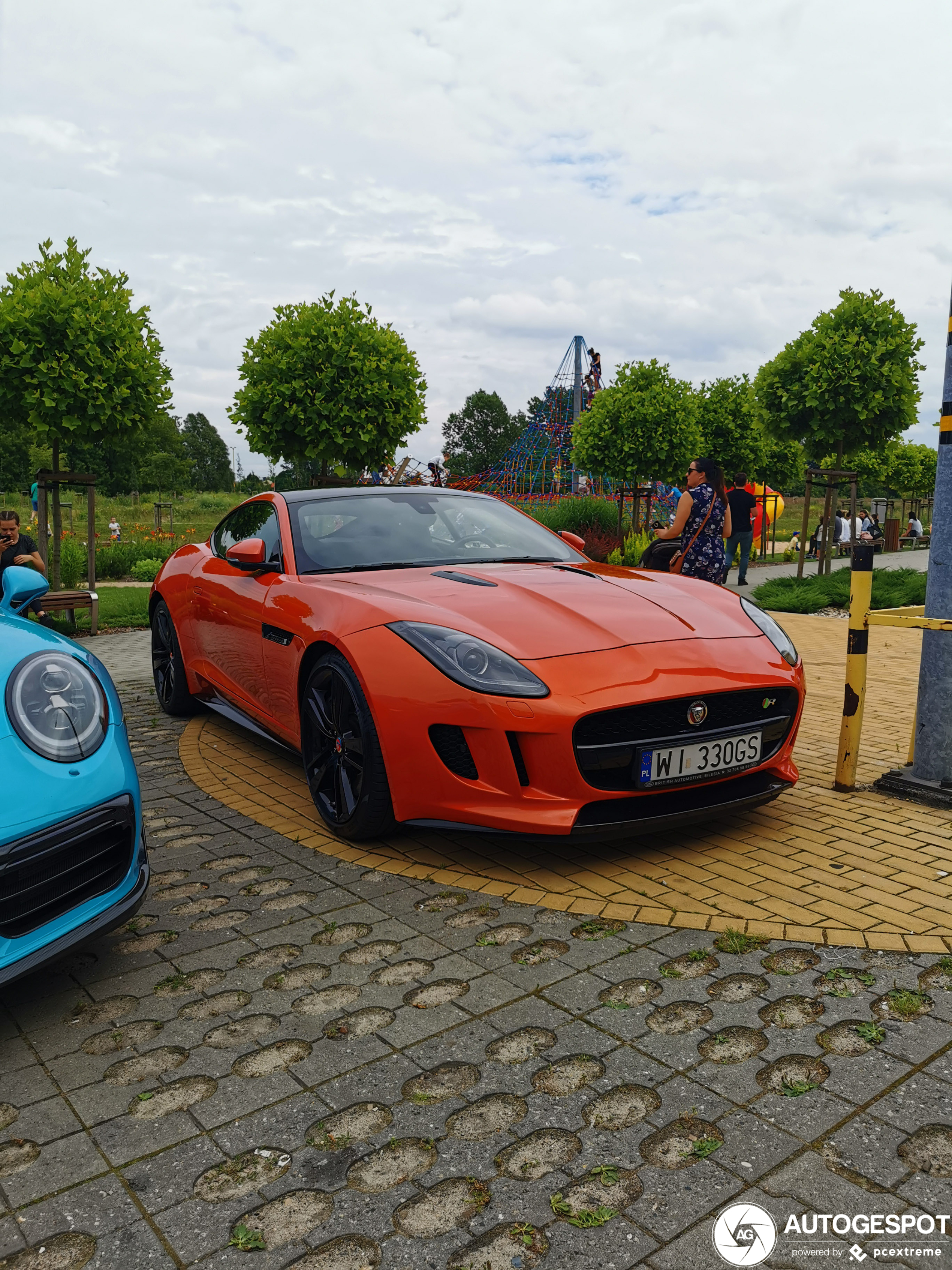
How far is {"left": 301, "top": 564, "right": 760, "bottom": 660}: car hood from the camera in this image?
3369mm

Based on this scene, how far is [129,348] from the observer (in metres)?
10.1

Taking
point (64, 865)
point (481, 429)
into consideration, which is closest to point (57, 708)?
point (64, 865)

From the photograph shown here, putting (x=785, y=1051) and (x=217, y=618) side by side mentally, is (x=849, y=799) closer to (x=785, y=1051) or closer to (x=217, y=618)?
(x=785, y=1051)

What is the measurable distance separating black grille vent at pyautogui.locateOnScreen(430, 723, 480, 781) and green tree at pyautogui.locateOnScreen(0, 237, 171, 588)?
315 inches

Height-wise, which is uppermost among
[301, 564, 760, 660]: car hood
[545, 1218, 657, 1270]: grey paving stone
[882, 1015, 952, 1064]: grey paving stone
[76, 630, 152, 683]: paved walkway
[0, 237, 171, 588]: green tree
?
[0, 237, 171, 588]: green tree

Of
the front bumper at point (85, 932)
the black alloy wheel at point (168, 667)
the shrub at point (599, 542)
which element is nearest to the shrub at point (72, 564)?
the black alloy wheel at point (168, 667)

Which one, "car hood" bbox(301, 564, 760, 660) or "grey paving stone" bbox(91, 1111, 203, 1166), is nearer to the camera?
"grey paving stone" bbox(91, 1111, 203, 1166)

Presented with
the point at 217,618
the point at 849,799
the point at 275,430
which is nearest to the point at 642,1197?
the point at 849,799

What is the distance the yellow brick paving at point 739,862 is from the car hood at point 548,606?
720 mm

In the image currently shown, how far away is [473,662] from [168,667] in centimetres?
358

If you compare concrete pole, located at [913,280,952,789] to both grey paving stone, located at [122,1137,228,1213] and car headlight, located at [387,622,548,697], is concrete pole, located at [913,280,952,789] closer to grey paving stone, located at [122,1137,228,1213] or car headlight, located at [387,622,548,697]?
car headlight, located at [387,622,548,697]

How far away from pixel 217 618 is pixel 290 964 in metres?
2.63

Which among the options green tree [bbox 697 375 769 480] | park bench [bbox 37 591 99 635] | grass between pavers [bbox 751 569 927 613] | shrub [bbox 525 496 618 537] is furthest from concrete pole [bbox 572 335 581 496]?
park bench [bbox 37 591 99 635]

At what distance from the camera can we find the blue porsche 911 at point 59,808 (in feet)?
7.39
